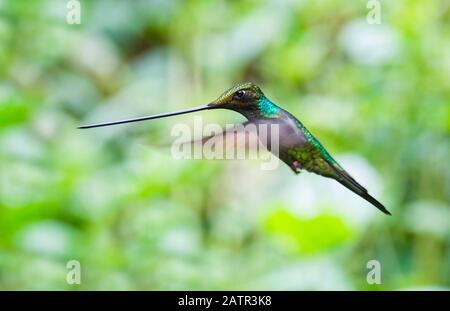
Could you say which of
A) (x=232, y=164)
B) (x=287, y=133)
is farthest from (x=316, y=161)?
(x=232, y=164)

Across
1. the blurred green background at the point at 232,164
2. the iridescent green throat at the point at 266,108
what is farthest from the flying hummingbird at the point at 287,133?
the blurred green background at the point at 232,164

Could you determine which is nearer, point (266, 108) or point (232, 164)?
point (266, 108)

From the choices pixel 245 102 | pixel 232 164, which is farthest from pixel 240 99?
pixel 232 164

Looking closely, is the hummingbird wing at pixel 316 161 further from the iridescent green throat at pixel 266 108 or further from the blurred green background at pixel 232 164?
the blurred green background at pixel 232 164

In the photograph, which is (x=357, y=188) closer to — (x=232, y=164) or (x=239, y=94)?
(x=239, y=94)

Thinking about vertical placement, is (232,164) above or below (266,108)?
above

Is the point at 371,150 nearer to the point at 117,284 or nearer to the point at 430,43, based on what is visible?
the point at 430,43

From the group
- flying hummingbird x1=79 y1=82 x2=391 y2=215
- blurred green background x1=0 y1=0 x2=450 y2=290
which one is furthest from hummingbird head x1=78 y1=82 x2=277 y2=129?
blurred green background x1=0 y1=0 x2=450 y2=290
